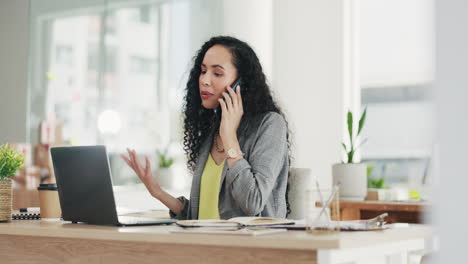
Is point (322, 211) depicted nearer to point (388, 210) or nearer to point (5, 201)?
point (5, 201)

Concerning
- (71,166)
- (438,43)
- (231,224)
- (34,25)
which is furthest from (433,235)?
(34,25)

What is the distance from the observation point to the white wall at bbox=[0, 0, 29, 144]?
194 inches

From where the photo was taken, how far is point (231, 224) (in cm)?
156

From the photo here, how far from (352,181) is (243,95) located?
6.12 feet

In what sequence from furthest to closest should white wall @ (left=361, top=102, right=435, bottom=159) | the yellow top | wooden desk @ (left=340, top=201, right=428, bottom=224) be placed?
white wall @ (left=361, top=102, right=435, bottom=159) → wooden desk @ (left=340, top=201, right=428, bottom=224) → the yellow top

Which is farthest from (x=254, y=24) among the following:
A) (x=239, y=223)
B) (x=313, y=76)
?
(x=239, y=223)

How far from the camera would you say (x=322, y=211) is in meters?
1.48

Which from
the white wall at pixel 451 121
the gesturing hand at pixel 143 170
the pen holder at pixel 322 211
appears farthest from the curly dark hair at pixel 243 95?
the white wall at pixel 451 121

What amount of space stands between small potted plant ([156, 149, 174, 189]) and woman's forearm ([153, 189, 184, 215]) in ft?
10.00

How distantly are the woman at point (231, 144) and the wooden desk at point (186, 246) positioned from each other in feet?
1.36

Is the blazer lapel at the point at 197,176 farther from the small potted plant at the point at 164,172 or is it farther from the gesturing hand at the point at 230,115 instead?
the small potted plant at the point at 164,172

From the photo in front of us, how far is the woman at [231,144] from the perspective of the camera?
82.7 inches

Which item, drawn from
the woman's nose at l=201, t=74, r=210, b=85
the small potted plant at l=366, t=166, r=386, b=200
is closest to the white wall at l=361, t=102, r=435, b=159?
the small potted plant at l=366, t=166, r=386, b=200

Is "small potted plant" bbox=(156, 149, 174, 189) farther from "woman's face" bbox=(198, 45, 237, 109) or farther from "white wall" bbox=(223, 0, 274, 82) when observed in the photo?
"woman's face" bbox=(198, 45, 237, 109)
